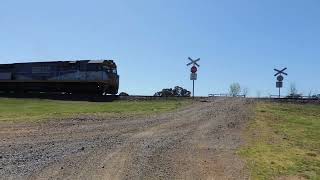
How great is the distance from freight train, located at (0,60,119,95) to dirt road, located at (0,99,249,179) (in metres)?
26.6

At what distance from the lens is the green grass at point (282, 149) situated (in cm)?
1149

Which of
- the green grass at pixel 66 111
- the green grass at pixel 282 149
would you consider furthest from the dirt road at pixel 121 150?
the green grass at pixel 66 111

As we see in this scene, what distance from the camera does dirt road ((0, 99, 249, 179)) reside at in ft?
34.8

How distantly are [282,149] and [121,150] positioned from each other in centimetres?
468

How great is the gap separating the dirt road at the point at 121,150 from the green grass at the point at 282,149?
473 mm

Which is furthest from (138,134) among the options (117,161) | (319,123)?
(319,123)

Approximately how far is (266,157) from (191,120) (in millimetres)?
8892

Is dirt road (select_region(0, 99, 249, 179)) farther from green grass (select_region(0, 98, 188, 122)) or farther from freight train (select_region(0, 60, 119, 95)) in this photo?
Answer: freight train (select_region(0, 60, 119, 95))

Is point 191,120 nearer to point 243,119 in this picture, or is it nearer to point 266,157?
point 243,119

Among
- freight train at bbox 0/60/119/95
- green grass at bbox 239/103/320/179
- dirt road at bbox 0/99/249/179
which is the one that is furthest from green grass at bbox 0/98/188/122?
freight train at bbox 0/60/119/95

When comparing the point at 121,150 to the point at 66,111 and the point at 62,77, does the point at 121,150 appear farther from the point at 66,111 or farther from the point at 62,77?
the point at 62,77

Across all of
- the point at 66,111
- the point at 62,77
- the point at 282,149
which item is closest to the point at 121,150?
the point at 282,149

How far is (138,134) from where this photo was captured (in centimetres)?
1650

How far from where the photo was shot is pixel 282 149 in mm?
14305
